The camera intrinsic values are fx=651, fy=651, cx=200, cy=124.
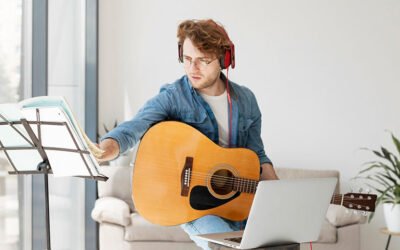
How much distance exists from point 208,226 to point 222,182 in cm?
20

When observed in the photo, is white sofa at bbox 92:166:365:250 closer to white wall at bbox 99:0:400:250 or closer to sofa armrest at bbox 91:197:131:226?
sofa armrest at bbox 91:197:131:226

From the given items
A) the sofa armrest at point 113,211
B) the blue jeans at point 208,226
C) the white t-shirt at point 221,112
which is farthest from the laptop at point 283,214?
the sofa armrest at point 113,211

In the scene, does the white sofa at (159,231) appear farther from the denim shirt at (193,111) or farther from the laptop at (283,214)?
the laptop at (283,214)

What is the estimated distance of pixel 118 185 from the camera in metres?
5.18

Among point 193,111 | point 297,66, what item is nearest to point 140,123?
point 193,111

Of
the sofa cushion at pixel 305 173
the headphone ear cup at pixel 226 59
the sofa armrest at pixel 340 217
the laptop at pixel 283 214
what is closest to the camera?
the laptop at pixel 283 214

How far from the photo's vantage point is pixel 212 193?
2.58 m

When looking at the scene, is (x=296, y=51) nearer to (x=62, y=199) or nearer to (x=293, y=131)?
(x=293, y=131)

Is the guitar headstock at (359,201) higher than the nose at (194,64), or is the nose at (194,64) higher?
the nose at (194,64)

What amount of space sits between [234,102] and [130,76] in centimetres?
353

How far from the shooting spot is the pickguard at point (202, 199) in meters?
2.55

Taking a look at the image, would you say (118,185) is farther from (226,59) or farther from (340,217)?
(226,59)

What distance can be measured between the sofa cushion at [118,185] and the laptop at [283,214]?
2.88 meters

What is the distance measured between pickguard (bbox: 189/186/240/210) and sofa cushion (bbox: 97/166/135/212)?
8.59 feet
